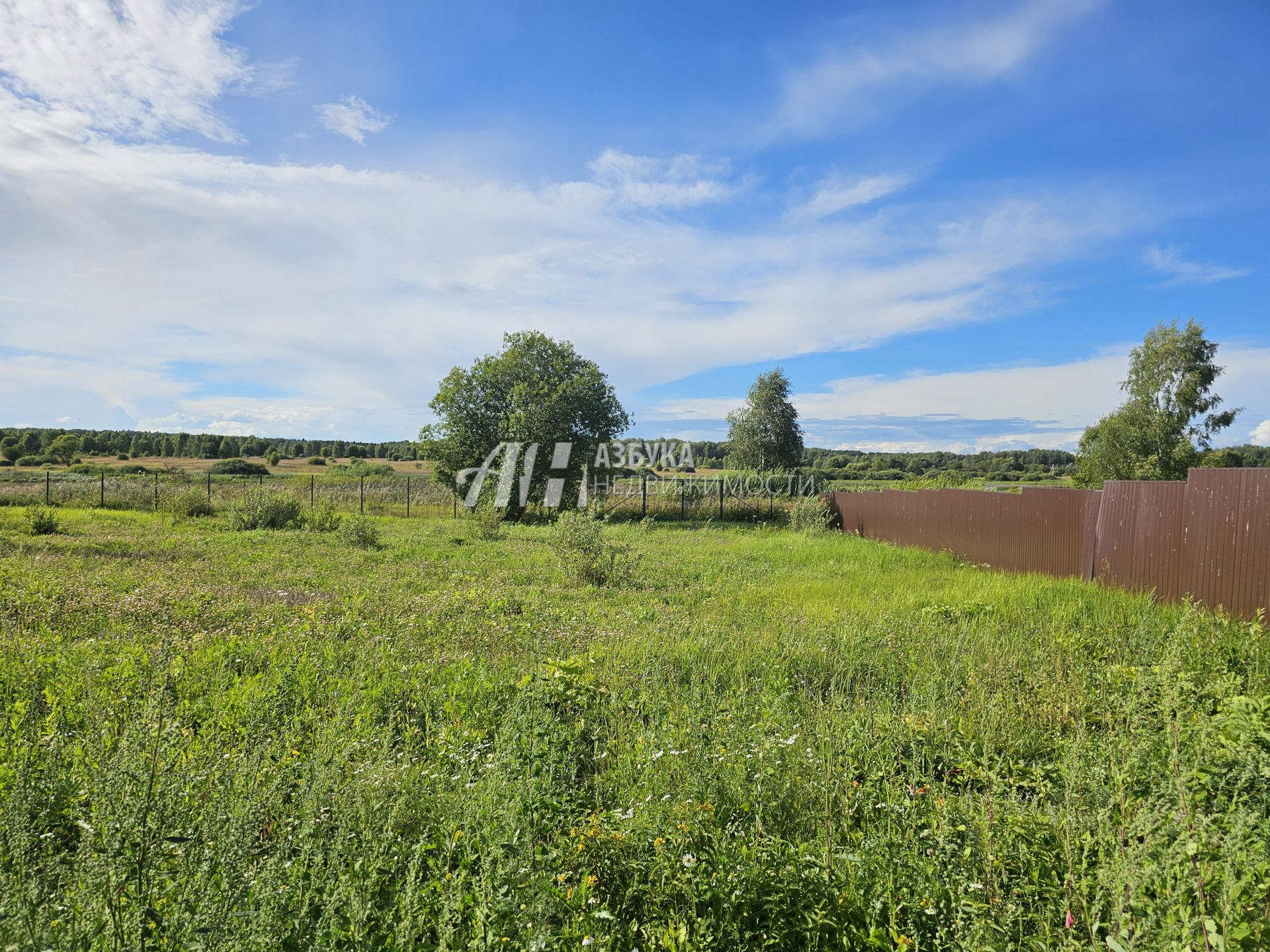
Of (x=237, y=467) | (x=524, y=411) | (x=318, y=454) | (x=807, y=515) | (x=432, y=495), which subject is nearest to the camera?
(x=807, y=515)

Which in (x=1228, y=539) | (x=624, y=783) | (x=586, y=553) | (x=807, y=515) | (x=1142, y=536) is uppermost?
(x=1228, y=539)

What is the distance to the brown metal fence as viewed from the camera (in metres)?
7.17

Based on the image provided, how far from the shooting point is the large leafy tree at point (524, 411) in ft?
81.5

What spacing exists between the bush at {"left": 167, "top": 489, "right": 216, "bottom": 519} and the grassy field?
46.0 ft

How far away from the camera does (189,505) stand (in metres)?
18.6

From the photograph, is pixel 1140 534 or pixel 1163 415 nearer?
pixel 1140 534

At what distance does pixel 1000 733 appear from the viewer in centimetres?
366

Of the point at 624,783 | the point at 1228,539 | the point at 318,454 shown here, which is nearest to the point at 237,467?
the point at 318,454

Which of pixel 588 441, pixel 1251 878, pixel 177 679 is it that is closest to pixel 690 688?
pixel 1251 878

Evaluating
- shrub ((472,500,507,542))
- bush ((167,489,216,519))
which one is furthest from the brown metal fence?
bush ((167,489,216,519))

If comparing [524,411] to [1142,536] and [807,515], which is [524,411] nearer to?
[807,515]

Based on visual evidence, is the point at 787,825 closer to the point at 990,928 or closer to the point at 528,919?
the point at 990,928

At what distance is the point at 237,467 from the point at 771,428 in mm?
43612

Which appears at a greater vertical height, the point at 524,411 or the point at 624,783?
the point at 524,411
